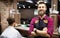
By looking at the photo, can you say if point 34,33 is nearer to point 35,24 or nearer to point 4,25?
point 35,24

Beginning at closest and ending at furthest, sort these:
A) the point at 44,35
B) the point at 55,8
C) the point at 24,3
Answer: the point at 44,35 < the point at 55,8 < the point at 24,3

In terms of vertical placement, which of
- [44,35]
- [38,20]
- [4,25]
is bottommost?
[4,25]

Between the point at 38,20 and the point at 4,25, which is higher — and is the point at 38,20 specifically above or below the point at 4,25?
above

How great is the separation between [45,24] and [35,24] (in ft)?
0.52

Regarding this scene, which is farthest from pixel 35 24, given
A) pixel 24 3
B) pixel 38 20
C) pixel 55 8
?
pixel 24 3

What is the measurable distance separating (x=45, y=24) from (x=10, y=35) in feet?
1.90

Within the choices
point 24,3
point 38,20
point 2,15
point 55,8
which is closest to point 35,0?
point 24,3

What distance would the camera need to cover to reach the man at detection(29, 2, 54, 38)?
106 inches

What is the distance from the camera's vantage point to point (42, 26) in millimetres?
2773

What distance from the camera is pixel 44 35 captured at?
268 centimetres

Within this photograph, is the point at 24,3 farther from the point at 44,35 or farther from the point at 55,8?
the point at 44,35

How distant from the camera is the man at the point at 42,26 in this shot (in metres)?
2.69

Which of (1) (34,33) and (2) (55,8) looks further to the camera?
(2) (55,8)

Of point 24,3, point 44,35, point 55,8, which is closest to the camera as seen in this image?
point 44,35
